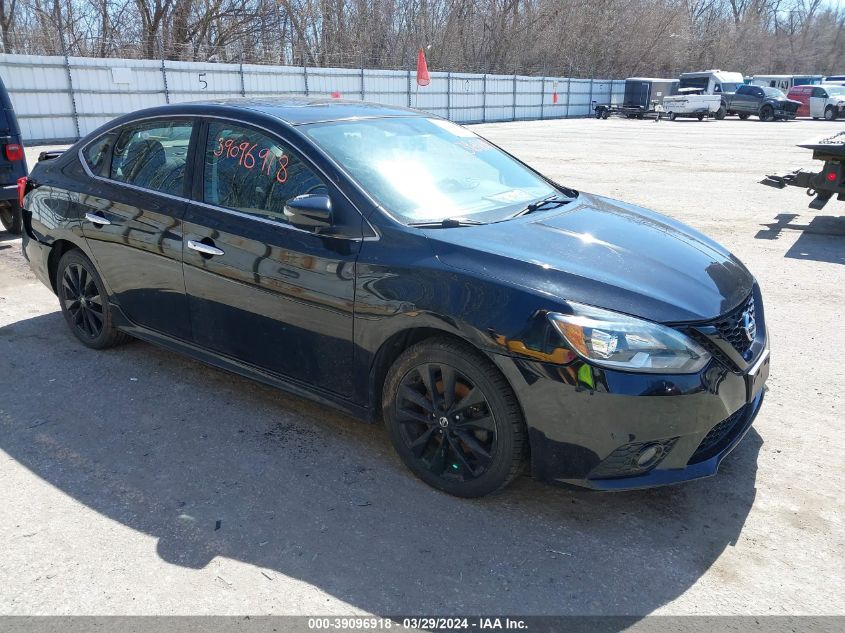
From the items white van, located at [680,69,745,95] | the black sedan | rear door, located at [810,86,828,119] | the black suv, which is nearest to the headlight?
the black sedan

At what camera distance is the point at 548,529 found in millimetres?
2986

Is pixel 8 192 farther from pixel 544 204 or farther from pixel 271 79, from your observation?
pixel 271 79

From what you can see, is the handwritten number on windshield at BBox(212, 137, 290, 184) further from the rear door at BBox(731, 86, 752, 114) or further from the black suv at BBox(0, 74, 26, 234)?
the rear door at BBox(731, 86, 752, 114)

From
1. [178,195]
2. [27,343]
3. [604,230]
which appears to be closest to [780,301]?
[604,230]

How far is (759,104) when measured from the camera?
123ft

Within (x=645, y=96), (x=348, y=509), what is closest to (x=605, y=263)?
(x=348, y=509)

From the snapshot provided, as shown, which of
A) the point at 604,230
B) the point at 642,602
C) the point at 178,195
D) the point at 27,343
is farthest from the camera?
the point at 27,343

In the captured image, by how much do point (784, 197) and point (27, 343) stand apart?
11.5 meters

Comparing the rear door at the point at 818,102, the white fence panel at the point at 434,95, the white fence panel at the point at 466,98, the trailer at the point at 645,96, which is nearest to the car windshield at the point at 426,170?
the white fence panel at the point at 434,95

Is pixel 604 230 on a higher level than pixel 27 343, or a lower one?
higher

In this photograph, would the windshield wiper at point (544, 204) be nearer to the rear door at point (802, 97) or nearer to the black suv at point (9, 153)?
the black suv at point (9, 153)

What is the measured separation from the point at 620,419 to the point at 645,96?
136 ft

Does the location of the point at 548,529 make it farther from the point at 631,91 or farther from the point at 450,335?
the point at 631,91

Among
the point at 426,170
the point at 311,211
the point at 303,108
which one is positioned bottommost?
the point at 311,211
